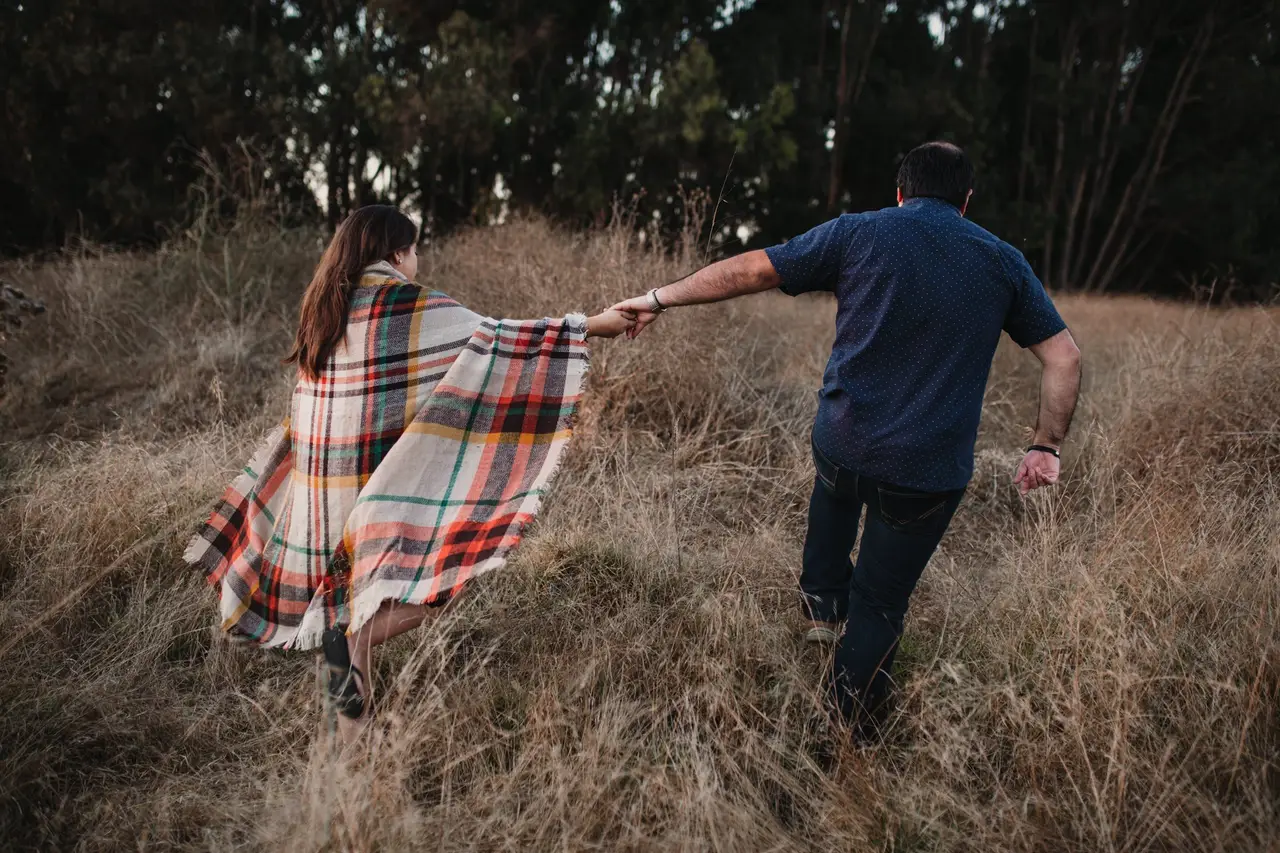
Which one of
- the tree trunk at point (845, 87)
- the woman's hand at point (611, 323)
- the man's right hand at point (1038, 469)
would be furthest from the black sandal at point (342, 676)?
the tree trunk at point (845, 87)

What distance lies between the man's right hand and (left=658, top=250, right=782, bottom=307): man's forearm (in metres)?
0.83

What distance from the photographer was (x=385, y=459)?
2.24 meters

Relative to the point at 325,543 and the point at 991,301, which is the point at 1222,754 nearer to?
the point at 991,301

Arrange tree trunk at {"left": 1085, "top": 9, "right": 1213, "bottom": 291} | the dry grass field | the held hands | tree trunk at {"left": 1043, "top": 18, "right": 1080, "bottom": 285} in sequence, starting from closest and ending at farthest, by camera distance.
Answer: the dry grass field, the held hands, tree trunk at {"left": 1085, "top": 9, "right": 1213, "bottom": 291}, tree trunk at {"left": 1043, "top": 18, "right": 1080, "bottom": 285}

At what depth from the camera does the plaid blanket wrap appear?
2250 millimetres

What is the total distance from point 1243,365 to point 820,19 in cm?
1324

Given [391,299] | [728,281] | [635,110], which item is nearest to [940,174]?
[728,281]

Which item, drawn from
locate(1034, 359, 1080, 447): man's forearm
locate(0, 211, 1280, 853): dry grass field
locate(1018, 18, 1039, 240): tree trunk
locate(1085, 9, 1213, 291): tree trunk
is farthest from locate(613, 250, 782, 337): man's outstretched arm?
locate(1085, 9, 1213, 291): tree trunk

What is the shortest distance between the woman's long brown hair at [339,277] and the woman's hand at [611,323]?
0.62m

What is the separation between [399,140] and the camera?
9445 mm

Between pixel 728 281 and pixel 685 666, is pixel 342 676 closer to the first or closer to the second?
pixel 685 666

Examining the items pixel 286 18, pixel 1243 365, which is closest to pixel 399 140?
pixel 286 18

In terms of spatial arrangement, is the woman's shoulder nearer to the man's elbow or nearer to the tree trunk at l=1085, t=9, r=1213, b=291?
the man's elbow

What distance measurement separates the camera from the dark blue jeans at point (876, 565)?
83.5 inches
